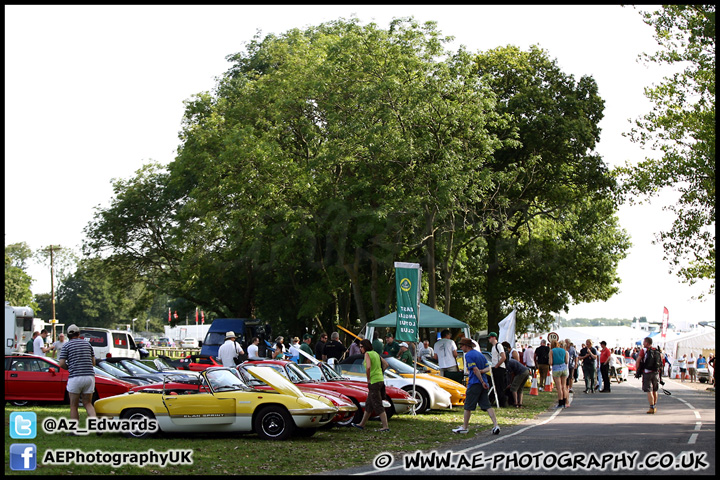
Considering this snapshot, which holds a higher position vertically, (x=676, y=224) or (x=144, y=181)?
(x=144, y=181)

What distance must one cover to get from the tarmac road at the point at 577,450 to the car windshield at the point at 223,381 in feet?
10.8

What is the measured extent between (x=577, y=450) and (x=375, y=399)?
14.3 ft

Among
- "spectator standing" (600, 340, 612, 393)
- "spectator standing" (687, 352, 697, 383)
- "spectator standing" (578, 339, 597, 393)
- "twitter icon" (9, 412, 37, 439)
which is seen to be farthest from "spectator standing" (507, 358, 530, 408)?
"spectator standing" (687, 352, 697, 383)

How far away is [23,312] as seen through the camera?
4381 cm

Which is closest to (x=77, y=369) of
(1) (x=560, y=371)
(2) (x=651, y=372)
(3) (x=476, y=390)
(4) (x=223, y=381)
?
(4) (x=223, y=381)

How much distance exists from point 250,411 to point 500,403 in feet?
32.3

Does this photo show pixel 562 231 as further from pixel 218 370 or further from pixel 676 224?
pixel 218 370

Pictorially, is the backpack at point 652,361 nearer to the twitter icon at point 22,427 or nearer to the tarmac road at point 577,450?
the tarmac road at point 577,450

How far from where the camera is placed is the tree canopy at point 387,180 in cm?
3209

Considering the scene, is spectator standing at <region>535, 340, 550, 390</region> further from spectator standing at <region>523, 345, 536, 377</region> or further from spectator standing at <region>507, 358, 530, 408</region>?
spectator standing at <region>507, 358, 530, 408</region>

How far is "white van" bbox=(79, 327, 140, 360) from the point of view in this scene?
36.2 metres

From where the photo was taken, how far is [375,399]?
598 inches

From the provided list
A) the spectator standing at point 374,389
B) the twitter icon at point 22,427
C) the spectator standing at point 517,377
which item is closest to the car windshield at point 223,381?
the spectator standing at point 374,389

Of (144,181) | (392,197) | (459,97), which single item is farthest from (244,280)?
(459,97)
